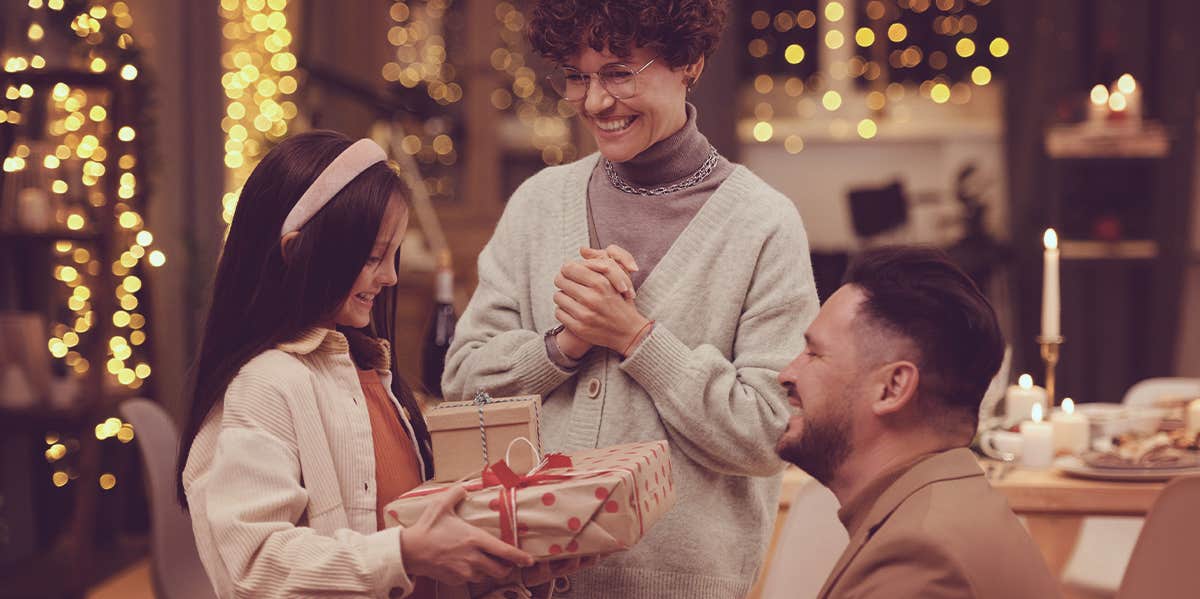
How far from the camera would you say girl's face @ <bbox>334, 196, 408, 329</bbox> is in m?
1.57

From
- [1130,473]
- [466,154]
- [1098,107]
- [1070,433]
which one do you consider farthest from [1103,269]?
[1130,473]

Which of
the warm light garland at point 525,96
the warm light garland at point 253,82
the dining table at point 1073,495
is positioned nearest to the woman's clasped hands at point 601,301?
the dining table at point 1073,495

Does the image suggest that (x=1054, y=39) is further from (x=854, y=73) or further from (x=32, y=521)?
(x=32, y=521)

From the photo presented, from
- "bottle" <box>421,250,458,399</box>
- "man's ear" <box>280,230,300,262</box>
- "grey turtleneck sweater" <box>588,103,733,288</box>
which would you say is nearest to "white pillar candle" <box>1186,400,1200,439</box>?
"grey turtleneck sweater" <box>588,103,733,288</box>

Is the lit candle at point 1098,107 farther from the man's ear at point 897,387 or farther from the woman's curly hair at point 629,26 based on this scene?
the man's ear at point 897,387

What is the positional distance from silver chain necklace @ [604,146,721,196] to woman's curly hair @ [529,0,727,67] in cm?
16

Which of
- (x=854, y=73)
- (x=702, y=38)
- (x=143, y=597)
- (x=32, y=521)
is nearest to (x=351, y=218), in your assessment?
(x=702, y=38)

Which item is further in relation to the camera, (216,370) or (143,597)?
(143,597)

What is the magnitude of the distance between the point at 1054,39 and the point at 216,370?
6053mm

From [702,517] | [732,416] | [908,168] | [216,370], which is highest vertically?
[216,370]

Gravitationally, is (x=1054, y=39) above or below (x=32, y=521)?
above

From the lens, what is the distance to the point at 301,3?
7469 mm

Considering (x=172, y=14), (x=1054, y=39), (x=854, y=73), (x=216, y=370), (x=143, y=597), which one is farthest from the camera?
(x=854, y=73)

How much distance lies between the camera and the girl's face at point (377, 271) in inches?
61.7
